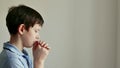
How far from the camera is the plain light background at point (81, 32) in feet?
5.92

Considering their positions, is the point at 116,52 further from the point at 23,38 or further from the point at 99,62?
the point at 23,38

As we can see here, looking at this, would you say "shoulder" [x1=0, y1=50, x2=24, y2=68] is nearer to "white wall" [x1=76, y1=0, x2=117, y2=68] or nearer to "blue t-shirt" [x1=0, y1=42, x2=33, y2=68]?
"blue t-shirt" [x1=0, y1=42, x2=33, y2=68]

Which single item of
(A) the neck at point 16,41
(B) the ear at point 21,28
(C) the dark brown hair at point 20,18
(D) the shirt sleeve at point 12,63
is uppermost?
(C) the dark brown hair at point 20,18

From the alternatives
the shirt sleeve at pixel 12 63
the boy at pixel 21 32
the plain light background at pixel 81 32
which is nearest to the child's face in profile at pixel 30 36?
the boy at pixel 21 32

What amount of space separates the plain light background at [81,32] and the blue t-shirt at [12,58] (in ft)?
2.12

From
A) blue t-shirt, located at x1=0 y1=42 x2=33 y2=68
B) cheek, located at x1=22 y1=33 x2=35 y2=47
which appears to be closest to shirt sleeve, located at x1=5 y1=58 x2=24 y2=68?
blue t-shirt, located at x1=0 y1=42 x2=33 y2=68

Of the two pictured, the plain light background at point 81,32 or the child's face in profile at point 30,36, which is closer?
the child's face in profile at point 30,36

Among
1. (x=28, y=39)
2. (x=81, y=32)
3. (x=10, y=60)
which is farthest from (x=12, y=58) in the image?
(x=81, y=32)

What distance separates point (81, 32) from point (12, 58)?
2.64ft

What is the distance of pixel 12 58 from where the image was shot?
43.5 inches

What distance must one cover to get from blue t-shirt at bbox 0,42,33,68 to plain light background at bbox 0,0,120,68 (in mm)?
645

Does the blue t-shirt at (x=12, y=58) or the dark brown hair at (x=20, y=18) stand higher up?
the dark brown hair at (x=20, y=18)

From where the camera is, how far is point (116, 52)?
1818mm

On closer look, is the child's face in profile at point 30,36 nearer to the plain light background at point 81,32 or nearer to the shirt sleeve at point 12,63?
the shirt sleeve at point 12,63
